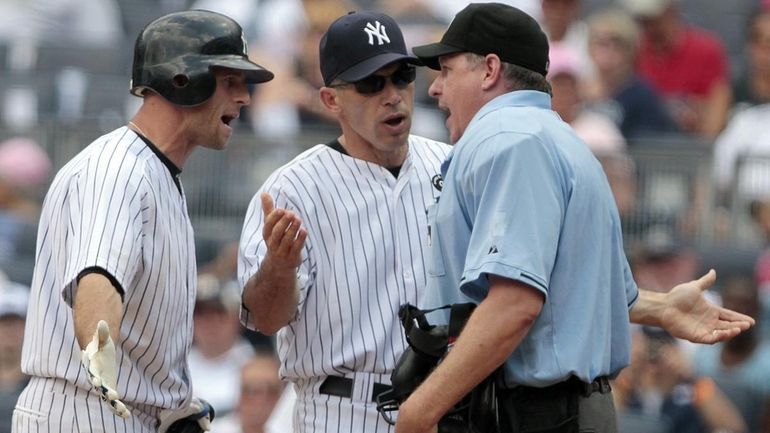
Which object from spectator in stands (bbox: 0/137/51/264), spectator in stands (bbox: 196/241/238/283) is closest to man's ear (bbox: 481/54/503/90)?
spectator in stands (bbox: 196/241/238/283)

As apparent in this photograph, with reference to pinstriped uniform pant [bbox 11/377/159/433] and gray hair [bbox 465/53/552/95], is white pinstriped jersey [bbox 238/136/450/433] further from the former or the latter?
gray hair [bbox 465/53/552/95]

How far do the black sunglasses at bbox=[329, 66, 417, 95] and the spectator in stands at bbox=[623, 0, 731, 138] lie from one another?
4633 mm

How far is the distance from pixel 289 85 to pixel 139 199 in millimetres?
5337

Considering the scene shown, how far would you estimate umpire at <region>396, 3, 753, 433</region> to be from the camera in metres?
3.90

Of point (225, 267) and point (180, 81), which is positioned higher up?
point (180, 81)

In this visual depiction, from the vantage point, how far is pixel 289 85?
Answer: 9648 millimetres

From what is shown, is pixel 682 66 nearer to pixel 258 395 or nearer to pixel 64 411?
pixel 258 395

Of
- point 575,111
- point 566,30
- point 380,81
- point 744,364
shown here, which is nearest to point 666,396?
point 744,364

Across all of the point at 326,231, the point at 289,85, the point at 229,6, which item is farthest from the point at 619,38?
the point at 326,231

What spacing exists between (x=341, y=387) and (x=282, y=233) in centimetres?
65

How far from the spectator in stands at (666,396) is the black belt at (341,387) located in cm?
276

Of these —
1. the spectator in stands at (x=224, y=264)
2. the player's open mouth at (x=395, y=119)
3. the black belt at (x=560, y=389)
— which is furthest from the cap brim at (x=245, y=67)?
the spectator in stands at (x=224, y=264)

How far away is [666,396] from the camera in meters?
7.56

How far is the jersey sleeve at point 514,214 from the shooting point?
154 inches
